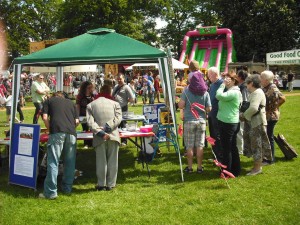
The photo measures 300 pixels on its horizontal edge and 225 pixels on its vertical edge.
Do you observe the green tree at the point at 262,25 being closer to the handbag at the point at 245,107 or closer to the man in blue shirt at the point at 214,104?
the man in blue shirt at the point at 214,104

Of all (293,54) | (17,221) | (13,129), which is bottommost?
(17,221)

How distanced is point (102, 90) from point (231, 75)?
6.81 ft

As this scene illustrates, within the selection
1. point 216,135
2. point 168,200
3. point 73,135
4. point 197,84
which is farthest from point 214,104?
point 73,135

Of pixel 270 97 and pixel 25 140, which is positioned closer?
pixel 25 140

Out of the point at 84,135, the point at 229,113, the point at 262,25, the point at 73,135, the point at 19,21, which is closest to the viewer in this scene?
the point at 73,135

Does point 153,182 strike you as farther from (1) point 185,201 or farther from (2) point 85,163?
(2) point 85,163

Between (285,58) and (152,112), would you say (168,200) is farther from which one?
(285,58)

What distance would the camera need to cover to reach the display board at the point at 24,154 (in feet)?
17.8

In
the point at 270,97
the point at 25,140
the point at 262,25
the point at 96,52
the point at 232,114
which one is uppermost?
the point at 262,25

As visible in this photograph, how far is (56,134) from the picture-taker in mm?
5086

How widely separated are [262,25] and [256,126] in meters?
28.5

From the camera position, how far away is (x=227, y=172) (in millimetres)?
Answer: 5586

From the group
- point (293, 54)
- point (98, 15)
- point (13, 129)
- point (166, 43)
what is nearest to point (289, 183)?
point (13, 129)

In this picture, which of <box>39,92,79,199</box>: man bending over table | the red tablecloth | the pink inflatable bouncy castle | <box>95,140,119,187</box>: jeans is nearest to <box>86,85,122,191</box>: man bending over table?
<box>95,140,119,187</box>: jeans
